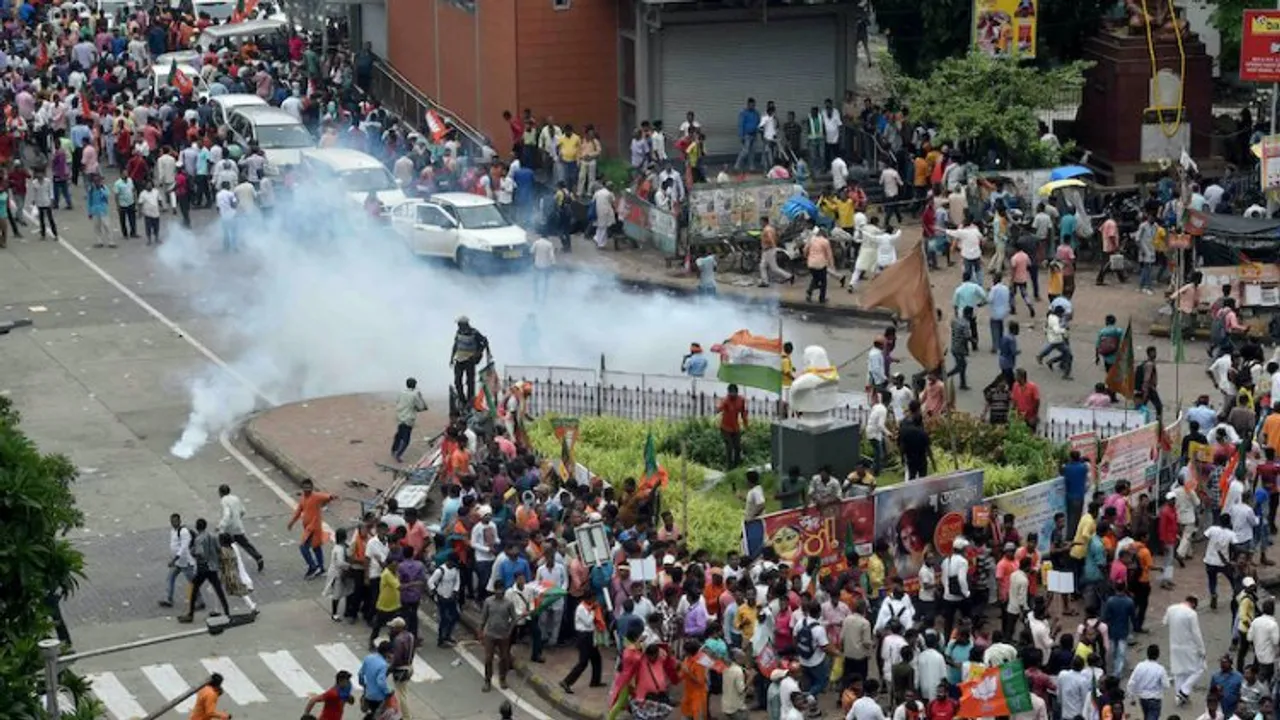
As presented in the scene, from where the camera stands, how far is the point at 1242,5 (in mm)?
51094

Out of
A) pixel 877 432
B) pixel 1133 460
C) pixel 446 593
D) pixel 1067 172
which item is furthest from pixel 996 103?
pixel 446 593

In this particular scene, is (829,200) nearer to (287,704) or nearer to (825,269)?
(825,269)

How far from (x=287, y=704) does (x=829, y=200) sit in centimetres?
1871

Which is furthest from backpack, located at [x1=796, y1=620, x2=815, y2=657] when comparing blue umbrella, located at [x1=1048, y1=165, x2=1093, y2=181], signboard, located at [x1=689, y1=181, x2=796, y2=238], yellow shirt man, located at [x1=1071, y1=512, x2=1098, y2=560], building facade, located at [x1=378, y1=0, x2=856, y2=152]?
→ building facade, located at [x1=378, y1=0, x2=856, y2=152]

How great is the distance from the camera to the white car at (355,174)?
4709 centimetres

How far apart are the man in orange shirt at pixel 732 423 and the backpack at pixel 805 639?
638cm

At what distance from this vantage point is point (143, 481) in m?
34.7

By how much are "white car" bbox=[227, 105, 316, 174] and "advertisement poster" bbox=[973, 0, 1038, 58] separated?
1177 cm

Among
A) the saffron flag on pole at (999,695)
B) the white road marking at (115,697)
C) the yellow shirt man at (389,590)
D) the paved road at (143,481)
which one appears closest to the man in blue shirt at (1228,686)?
the saffron flag on pole at (999,695)

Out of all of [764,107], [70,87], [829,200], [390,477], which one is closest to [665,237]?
[829,200]

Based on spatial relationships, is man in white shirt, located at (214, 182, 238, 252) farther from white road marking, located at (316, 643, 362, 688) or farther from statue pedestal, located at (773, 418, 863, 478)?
white road marking, located at (316, 643, 362, 688)

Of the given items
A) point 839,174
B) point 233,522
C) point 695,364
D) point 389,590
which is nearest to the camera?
point 389,590

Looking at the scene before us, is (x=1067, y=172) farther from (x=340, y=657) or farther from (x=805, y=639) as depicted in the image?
(x=340, y=657)

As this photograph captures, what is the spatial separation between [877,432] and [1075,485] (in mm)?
3312
